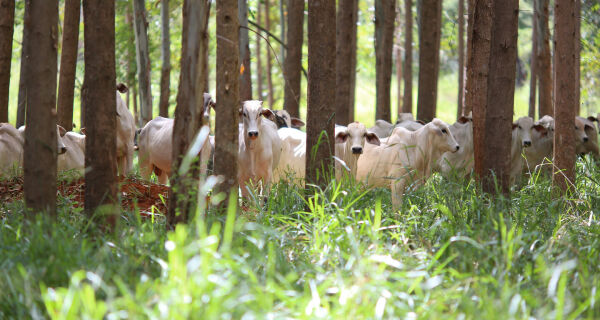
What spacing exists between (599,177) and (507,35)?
108 inches

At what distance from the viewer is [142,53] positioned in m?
15.0

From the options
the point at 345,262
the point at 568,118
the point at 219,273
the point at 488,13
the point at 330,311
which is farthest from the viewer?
the point at 488,13

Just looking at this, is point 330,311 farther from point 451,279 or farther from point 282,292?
point 451,279

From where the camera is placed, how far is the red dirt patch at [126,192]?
7883mm

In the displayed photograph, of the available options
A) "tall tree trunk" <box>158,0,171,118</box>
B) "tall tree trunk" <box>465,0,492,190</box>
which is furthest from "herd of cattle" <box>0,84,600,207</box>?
"tall tree trunk" <box>158,0,171,118</box>

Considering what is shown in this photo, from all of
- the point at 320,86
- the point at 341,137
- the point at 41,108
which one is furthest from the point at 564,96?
the point at 41,108

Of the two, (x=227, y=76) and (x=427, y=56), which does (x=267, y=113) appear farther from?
(x=427, y=56)

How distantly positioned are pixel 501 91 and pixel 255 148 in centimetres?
334

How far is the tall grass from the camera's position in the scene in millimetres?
3824

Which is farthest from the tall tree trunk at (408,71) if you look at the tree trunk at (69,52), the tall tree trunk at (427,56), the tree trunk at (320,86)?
the tree trunk at (320,86)

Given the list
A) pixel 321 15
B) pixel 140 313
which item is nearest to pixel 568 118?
pixel 321 15

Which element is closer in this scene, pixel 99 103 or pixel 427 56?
pixel 99 103

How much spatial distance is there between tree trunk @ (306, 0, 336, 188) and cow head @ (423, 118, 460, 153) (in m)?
3.51

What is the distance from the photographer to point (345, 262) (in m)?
4.91
